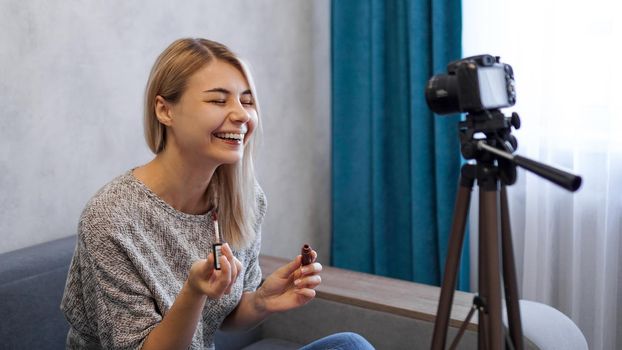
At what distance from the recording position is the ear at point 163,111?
1.46 metres

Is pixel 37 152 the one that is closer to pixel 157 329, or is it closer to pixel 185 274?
pixel 185 274

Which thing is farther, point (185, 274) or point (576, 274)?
point (576, 274)

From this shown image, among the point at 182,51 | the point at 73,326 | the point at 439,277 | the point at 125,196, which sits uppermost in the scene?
the point at 182,51

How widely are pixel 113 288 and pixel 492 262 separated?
→ 2.26 feet

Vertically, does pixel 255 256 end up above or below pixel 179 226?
below

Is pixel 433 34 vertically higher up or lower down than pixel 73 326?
higher up

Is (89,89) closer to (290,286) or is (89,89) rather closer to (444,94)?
(290,286)

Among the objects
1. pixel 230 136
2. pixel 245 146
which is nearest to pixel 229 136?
pixel 230 136

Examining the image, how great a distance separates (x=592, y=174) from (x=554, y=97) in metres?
0.27

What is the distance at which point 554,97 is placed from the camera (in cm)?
227

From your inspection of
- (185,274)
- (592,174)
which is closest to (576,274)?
(592,174)

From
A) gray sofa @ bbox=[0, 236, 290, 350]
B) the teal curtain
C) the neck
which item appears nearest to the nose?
the neck

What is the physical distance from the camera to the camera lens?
117 cm

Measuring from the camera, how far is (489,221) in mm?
1126
